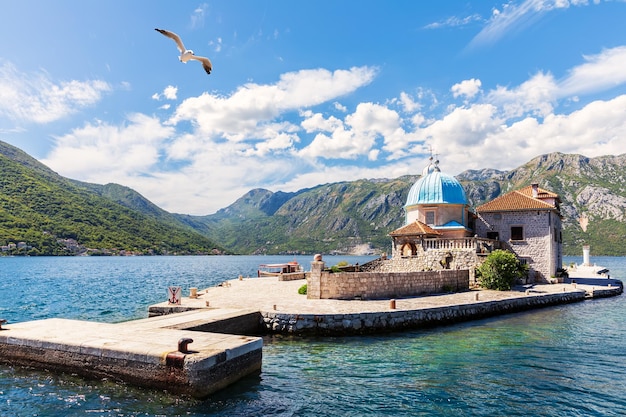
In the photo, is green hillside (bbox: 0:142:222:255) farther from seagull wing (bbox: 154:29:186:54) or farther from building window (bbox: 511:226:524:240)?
seagull wing (bbox: 154:29:186:54)

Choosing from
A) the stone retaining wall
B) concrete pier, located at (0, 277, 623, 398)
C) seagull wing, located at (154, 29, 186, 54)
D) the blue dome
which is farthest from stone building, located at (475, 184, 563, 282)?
seagull wing, located at (154, 29, 186, 54)

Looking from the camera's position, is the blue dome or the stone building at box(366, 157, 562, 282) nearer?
the stone building at box(366, 157, 562, 282)

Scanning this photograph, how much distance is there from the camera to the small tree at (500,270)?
98.6 ft

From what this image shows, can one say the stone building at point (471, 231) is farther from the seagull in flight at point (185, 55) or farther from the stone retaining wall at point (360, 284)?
the seagull in flight at point (185, 55)

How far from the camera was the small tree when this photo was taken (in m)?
30.0

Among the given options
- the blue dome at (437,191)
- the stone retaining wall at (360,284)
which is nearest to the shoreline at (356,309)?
the stone retaining wall at (360,284)

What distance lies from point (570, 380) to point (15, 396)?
51.6ft

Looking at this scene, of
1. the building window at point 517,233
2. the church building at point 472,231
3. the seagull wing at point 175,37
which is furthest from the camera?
the building window at point 517,233

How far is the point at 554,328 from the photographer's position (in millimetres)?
20547

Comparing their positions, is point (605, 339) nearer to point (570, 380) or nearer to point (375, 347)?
point (570, 380)

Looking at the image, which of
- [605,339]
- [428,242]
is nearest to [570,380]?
[605,339]

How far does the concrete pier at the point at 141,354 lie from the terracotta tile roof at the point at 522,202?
30.4m

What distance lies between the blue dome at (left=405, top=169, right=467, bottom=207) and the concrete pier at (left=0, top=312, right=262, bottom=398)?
30.2 meters

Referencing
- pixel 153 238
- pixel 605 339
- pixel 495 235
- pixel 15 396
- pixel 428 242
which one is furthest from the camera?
pixel 153 238
